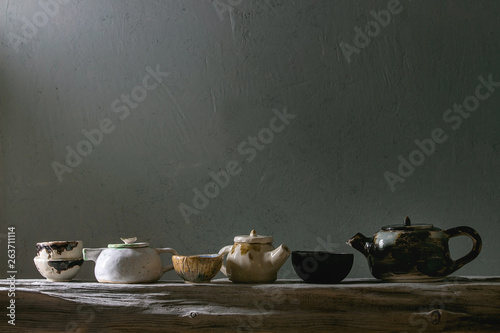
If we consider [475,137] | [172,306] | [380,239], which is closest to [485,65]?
[475,137]

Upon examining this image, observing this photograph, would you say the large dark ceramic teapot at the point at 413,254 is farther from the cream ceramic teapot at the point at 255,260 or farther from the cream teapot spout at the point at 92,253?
the cream teapot spout at the point at 92,253

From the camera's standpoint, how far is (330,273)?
1.47m

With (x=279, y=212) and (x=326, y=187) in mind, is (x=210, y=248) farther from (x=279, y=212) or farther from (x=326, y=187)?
(x=326, y=187)

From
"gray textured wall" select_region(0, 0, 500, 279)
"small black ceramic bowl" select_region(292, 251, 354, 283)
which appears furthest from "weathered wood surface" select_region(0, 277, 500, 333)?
"gray textured wall" select_region(0, 0, 500, 279)

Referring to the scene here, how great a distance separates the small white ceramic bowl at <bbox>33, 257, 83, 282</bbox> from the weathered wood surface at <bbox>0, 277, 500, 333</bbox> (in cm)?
10

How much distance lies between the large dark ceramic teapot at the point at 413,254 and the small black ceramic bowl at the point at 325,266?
0.29 feet

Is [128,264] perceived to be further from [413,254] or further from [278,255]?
[413,254]

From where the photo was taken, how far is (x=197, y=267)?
1482mm

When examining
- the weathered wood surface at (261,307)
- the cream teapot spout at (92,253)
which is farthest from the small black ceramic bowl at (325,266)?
the cream teapot spout at (92,253)

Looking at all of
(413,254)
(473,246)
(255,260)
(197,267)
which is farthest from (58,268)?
(473,246)

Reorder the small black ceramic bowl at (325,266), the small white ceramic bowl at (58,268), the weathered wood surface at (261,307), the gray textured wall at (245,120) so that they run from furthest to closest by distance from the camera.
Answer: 1. the gray textured wall at (245,120)
2. the small white ceramic bowl at (58,268)
3. the small black ceramic bowl at (325,266)
4. the weathered wood surface at (261,307)

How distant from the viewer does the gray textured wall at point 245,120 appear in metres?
1.72

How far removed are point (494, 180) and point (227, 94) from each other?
0.91 m

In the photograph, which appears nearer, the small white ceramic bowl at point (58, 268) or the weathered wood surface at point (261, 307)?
the weathered wood surface at point (261, 307)
